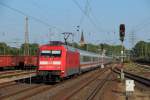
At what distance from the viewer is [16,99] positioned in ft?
64.4

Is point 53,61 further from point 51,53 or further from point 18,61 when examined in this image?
point 18,61

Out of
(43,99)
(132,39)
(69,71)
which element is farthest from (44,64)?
(132,39)

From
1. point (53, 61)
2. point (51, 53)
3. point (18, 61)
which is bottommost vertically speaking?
point (53, 61)

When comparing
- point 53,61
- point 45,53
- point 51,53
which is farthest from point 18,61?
point 53,61

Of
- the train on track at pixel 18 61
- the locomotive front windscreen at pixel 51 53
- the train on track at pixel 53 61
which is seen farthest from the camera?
the train on track at pixel 18 61

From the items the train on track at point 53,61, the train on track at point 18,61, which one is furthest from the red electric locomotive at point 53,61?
the train on track at point 18,61

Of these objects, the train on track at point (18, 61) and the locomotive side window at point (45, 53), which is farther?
the train on track at point (18, 61)

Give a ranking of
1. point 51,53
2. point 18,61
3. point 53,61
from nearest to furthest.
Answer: point 53,61 → point 51,53 → point 18,61

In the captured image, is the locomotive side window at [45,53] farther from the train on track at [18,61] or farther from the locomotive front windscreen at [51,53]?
the train on track at [18,61]

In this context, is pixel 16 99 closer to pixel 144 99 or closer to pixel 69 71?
pixel 144 99

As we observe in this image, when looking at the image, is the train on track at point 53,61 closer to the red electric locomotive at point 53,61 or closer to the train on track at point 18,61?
the red electric locomotive at point 53,61

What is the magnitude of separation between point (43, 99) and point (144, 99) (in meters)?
5.16

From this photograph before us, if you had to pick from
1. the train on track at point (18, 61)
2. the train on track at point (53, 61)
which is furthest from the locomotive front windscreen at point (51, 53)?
the train on track at point (18, 61)

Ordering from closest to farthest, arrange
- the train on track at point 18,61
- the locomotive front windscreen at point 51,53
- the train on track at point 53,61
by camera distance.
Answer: the train on track at point 53,61, the locomotive front windscreen at point 51,53, the train on track at point 18,61
